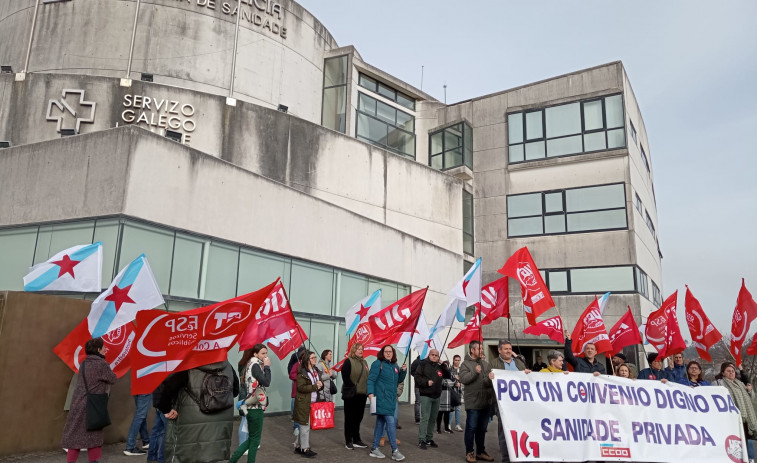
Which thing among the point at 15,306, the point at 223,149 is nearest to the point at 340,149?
the point at 223,149

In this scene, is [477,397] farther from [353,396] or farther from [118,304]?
[118,304]

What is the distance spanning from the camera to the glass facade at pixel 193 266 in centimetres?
1186

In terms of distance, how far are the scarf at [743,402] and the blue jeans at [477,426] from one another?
12.5 feet

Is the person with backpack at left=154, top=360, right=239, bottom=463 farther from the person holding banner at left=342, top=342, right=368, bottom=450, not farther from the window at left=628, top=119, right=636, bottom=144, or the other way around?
the window at left=628, top=119, right=636, bottom=144

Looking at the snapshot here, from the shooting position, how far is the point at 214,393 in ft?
21.1

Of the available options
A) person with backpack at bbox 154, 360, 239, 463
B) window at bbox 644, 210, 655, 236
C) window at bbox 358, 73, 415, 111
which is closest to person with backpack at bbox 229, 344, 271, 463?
person with backpack at bbox 154, 360, 239, 463

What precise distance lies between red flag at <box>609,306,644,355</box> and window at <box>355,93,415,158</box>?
14.8 meters

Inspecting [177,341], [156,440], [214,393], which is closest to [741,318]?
[214,393]

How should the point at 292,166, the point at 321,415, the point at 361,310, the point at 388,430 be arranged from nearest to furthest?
1. the point at 388,430
2. the point at 321,415
3. the point at 361,310
4. the point at 292,166

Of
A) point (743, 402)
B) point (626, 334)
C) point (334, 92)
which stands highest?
point (334, 92)

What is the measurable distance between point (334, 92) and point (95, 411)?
20523mm

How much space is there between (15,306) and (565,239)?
2184cm

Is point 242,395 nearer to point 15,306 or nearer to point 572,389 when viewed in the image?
point 15,306

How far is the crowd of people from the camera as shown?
6.44m
